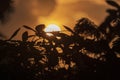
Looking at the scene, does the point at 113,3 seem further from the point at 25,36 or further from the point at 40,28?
the point at 25,36

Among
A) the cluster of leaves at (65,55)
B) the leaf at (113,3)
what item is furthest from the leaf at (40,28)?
the leaf at (113,3)

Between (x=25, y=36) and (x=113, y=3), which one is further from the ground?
(x=25, y=36)

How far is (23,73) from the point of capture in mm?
5504

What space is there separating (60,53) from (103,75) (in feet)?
2.50

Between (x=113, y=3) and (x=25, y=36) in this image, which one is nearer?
(x=113, y=3)

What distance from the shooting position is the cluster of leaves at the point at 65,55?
5.03m

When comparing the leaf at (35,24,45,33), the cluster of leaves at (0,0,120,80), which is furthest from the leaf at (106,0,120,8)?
the leaf at (35,24,45,33)

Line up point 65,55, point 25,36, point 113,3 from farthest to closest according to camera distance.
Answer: point 25,36 < point 65,55 < point 113,3

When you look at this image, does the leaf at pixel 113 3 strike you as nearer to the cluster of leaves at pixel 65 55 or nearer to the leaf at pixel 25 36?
the cluster of leaves at pixel 65 55

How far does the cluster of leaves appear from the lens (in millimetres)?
5027

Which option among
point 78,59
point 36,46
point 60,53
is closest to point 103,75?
point 78,59

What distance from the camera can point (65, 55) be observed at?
17.8ft

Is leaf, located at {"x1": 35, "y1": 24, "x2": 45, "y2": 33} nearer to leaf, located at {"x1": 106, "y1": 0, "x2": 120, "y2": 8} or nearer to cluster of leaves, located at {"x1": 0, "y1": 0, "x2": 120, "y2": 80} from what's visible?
cluster of leaves, located at {"x1": 0, "y1": 0, "x2": 120, "y2": 80}

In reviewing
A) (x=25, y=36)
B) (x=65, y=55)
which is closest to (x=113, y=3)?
(x=65, y=55)
